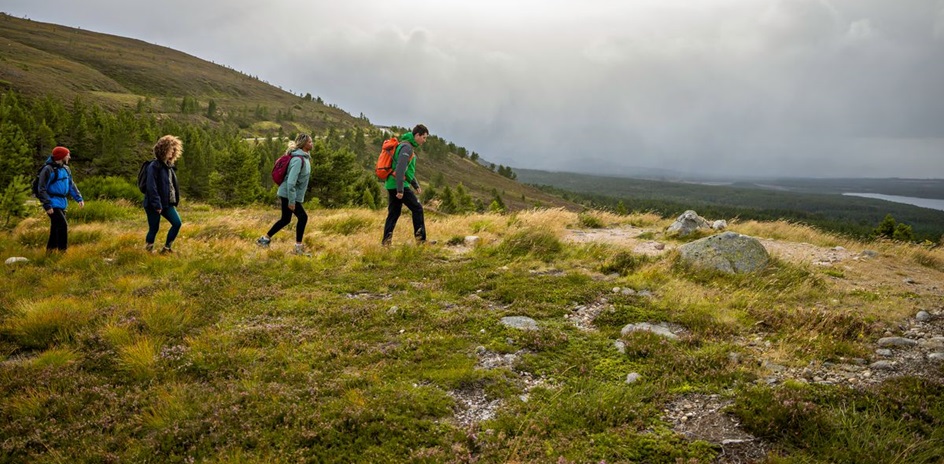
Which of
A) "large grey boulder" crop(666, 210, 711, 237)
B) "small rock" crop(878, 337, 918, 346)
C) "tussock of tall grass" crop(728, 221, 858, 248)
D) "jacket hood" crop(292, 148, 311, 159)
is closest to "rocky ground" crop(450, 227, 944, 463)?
"small rock" crop(878, 337, 918, 346)

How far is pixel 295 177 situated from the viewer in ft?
31.1

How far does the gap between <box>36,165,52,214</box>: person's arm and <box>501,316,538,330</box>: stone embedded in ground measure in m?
9.44

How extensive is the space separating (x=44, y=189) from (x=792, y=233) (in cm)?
2103

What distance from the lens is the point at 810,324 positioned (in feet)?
19.2

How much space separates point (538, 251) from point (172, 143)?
8.28 meters

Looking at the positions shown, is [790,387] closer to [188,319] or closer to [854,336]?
[854,336]

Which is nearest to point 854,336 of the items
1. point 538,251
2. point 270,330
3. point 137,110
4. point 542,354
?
point 542,354

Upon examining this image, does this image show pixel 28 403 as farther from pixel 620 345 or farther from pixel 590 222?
pixel 590 222

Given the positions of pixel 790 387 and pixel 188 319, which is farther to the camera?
pixel 188 319

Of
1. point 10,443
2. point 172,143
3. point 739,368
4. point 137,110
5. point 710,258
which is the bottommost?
point 10,443

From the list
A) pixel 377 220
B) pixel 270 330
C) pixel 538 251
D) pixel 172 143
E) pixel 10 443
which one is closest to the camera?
pixel 10 443

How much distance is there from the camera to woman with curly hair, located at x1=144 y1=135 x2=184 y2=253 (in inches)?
348

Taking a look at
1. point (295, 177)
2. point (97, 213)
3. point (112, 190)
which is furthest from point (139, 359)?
point (112, 190)

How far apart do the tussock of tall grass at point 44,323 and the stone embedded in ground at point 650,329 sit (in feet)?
23.0
